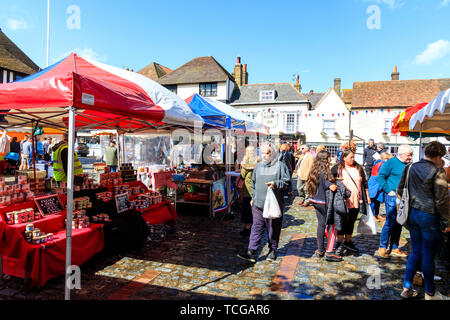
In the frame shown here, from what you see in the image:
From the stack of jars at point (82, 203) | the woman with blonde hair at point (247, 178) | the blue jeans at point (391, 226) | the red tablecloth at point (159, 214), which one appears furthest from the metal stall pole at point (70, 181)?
the blue jeans at point (391, 226)

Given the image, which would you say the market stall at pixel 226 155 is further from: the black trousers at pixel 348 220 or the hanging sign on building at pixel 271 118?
the hanging sign on building at pixel 271 118

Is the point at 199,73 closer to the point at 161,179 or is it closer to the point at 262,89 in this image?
the point at 262,89

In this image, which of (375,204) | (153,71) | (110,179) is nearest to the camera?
(110,179)

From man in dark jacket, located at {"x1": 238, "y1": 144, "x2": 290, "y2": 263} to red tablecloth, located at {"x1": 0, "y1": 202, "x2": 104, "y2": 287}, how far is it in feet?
7.93

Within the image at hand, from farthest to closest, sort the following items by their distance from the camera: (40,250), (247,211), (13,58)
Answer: (13,58) < (247,211) < (40,250)

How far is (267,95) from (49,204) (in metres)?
26.9

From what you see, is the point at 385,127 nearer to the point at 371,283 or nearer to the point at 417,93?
the point at 417,93

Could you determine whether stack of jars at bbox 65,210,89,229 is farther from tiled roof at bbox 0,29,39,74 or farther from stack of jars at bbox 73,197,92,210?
tiled roof at bbox 0,29,39,74

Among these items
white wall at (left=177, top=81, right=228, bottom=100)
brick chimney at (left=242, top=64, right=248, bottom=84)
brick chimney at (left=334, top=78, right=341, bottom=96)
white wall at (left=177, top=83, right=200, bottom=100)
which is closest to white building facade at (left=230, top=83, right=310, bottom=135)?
white wall at (left=177, top=81, right=228, bottom=100)

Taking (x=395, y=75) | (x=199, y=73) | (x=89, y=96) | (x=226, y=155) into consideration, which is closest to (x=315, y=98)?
(x=395, y=75)

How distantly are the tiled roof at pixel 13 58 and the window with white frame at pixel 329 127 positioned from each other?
27.1 meters

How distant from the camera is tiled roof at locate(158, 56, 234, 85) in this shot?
29500 millimetres

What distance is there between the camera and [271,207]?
4.11 metres
